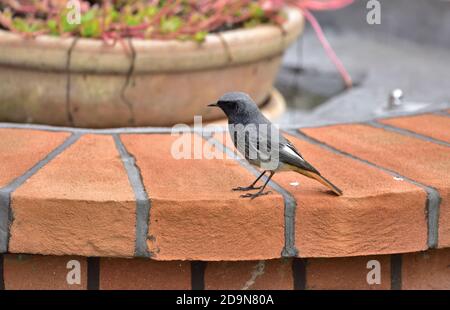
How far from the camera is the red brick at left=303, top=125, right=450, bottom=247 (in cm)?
140

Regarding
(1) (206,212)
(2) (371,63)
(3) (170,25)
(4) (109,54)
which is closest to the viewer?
(1) (206,212)

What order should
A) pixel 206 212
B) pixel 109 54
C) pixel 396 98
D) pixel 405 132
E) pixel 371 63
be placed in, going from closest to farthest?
1. pixel 206 212
2. pixel 405 132
3. pixel 109 54
4. pixel 396 98
5. pixel 371 63

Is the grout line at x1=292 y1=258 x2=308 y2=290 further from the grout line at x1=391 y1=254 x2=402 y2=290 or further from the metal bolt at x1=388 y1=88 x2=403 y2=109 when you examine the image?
the metal bolt at x1=388 y1=88 x2=403 y2=109

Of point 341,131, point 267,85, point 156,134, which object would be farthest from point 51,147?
point 267,85

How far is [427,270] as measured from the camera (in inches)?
57.9

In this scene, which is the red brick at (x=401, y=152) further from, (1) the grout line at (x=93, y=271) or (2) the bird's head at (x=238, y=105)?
(1) the grout line at (x=93, y=271)

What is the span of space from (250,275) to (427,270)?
31 cm

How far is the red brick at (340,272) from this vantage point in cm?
142

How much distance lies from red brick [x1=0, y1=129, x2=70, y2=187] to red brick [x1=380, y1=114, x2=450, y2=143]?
68cm

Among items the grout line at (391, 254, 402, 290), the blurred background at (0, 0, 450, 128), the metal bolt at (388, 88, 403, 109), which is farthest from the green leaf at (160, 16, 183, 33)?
the grout line at (391, 254, 402, 290)

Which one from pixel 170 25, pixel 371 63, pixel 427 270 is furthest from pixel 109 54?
pixel 371 63

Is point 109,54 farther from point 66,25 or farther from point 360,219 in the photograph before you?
point 360,219

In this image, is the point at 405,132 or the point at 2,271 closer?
the point at 2,271

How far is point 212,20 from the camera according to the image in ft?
7.22
